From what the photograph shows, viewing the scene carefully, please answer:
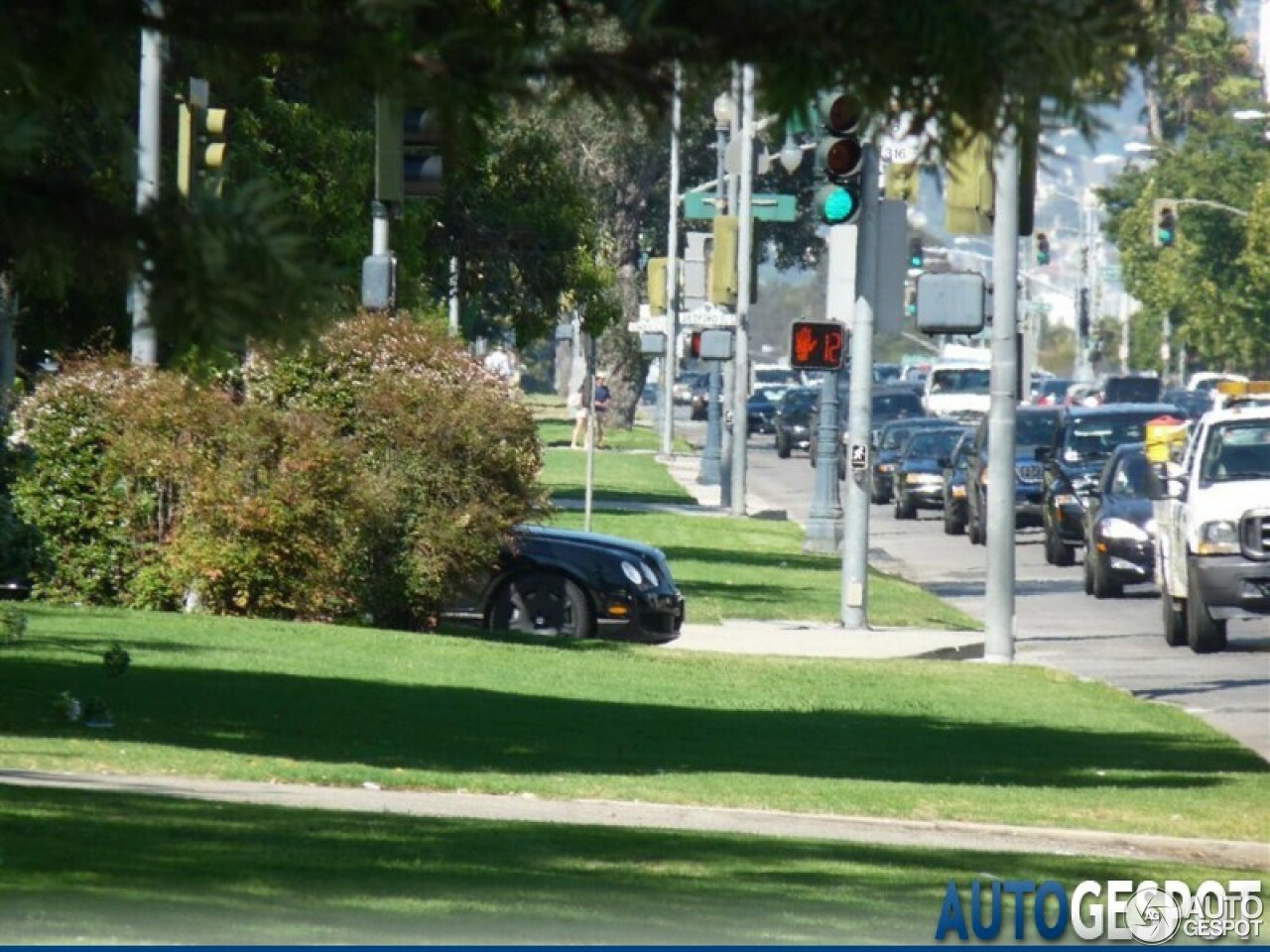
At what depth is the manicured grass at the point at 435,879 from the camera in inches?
333

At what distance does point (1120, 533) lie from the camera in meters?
28.4

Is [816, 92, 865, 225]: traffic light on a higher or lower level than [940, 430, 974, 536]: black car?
higher

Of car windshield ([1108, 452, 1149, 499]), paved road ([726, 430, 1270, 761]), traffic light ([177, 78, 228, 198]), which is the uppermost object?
traffic light ([177, 78, 228, 198])

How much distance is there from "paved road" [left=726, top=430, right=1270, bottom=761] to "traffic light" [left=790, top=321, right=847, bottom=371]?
3.19 m

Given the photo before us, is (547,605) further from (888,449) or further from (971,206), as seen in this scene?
(888,449)

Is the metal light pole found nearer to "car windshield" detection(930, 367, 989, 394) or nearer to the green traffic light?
"car windshield" detection(930, 367, 989, 394)

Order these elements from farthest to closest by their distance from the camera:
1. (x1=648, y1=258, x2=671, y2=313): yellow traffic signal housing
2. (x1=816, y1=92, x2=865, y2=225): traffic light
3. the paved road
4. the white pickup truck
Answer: (x1=648, y1=258, x2=671, y2=313): yellow traffic signal housing, (x1=816, y1=92, x2=865, y2=225): traffic light, the white pickup truck, the paved road

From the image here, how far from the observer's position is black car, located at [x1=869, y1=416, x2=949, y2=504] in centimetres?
5038

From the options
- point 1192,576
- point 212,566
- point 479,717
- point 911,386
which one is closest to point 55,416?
point 212,566

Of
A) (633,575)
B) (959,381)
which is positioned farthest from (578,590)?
(959,381)

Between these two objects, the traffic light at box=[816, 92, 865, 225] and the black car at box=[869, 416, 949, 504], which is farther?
the black car at box=[869, 416, 949, 504]

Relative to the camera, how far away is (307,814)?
11352 millimetres

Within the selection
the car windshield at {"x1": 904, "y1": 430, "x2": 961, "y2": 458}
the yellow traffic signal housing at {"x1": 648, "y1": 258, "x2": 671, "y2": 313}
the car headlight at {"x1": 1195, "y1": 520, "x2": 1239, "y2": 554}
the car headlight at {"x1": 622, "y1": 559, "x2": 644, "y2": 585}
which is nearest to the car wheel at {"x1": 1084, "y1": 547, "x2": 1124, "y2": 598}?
the car headlight at {"x1": 1195, "y1": 520, "x2": 1239, "y2": 554}

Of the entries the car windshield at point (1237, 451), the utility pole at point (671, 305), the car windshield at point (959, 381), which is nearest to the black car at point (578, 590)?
the car windshield at point (1237, 451)
